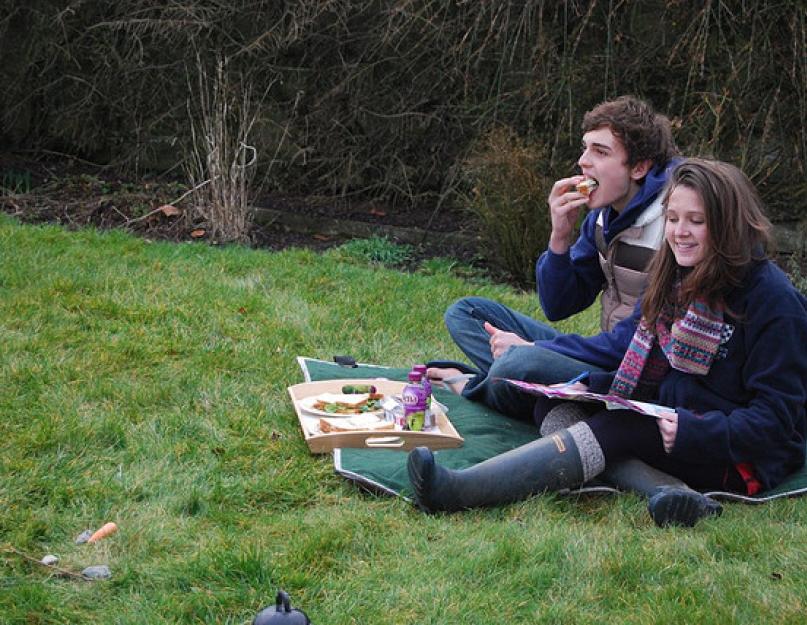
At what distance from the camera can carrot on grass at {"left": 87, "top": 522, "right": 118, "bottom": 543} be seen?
3.14 metres

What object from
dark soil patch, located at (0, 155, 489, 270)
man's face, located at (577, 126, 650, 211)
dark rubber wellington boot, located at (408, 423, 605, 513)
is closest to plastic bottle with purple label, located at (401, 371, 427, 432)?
dark rubber wellington boot, located at (408, 423, 605, 513)

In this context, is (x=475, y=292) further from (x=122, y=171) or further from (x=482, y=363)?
(x=122, y=171)

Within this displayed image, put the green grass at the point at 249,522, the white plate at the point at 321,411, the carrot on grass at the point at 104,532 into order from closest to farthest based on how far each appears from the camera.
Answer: the green grass at the point at 249,522 < the carrot on grass at the point at 104,532 < the white plate at the point at 321,411

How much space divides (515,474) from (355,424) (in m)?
0.73

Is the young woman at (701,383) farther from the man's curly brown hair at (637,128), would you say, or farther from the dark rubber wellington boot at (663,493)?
the man's curly brown hair at (637,128)

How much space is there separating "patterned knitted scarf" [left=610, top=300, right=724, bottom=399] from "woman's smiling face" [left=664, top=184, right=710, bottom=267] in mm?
147

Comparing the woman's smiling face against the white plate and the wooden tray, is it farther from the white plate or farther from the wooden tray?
the white plate

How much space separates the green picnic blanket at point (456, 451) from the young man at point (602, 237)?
12cm

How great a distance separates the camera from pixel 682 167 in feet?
11.5

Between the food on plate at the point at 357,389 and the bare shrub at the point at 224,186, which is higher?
the bare shrub at the point at 224,186

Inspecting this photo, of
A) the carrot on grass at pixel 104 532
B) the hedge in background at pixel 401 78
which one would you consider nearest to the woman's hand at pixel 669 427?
the carrot on grass at pixel 104 532

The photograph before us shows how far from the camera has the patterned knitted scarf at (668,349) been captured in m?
3.48

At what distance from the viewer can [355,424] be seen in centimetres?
399

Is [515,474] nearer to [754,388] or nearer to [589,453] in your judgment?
[589,453]
